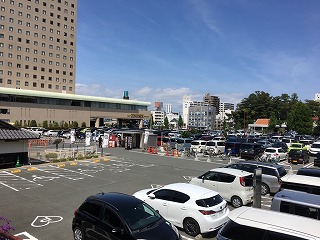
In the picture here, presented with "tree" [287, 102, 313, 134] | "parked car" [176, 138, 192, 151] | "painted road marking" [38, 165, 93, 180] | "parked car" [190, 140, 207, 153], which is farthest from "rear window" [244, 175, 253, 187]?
"tree" [287, 102, 313, 134]

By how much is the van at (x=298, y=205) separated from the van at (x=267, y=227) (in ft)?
6.85

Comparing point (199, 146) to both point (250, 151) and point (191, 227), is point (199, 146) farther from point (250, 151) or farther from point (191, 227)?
point (191, 227)

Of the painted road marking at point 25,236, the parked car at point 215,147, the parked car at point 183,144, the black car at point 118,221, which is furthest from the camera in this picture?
the parked car at point 183,144

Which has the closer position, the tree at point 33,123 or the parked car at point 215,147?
the parked car at point 215,147

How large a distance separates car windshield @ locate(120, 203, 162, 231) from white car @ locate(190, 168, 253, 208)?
223 inches

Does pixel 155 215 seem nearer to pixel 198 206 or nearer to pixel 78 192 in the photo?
pixel 198 206

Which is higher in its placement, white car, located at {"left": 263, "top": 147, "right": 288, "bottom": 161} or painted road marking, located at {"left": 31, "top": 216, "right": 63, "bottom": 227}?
white car, located at {"left": 263, "top": 147, "right": 288, "bottom": 161}

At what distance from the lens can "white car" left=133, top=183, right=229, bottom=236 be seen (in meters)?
9.15

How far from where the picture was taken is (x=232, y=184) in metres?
12.5

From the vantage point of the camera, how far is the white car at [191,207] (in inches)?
360

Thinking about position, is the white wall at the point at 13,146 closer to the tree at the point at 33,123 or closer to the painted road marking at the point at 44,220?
the painted road marking at the point at 44,220

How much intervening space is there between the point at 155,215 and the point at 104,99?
253ft

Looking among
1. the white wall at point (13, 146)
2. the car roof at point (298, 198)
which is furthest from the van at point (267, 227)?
the white wall at point (13, 146)

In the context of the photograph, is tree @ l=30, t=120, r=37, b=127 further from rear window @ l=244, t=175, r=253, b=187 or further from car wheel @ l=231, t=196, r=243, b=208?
rear window @ l=244, t=175, r=253, b=187
